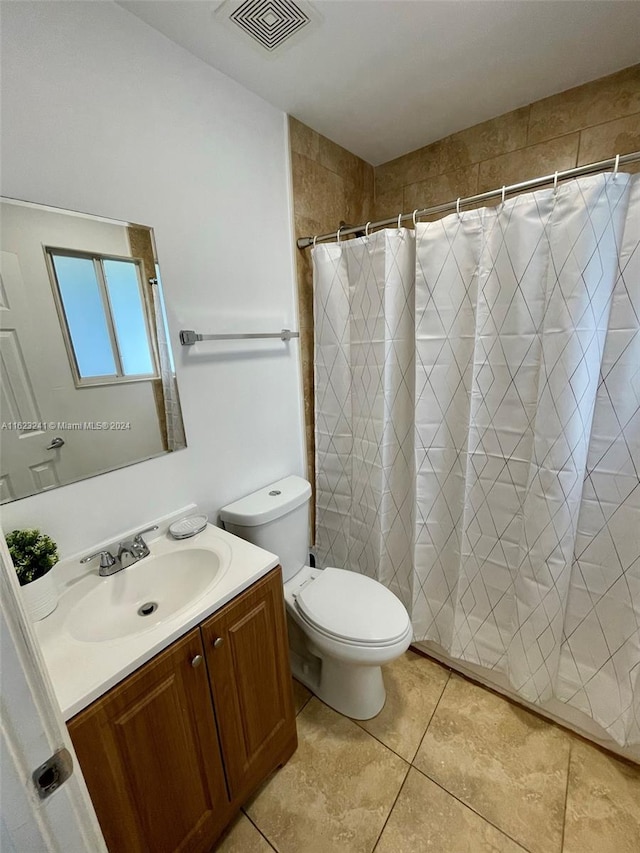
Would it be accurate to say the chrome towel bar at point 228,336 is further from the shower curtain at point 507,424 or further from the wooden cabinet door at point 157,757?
the wooden cabinet door at point 157,757

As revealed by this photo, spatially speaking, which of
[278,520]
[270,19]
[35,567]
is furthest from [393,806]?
[270,19]

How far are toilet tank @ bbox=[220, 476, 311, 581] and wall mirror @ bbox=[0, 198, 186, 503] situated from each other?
38cm

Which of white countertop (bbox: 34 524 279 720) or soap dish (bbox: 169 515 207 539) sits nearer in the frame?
white countertop (bbox: 34 524 279 720)

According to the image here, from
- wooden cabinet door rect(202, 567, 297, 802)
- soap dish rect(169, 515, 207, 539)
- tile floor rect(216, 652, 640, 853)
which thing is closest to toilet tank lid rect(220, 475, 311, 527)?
soap dish rect(169, 515, 207, 539)

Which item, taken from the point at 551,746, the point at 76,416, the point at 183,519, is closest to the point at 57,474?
the point at 76,416

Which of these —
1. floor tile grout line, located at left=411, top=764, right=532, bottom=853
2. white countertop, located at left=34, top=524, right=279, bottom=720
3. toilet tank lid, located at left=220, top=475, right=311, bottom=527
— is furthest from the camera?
toilet tank lid, located at left=220, top=475, right=311, bottom=527

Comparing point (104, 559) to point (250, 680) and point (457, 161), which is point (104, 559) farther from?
point (457, 161)

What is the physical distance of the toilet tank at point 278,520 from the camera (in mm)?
1389

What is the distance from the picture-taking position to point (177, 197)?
1192 mm

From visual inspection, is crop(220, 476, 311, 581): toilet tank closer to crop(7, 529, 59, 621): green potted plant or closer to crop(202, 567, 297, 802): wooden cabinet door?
crop(202, 567, 297, 802): wooden cabinet door

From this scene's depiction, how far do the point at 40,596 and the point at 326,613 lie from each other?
2.88ft

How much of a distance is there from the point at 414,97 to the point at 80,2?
107 centimetres

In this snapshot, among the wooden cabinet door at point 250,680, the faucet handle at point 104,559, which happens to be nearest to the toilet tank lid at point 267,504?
the wooden cabinet door at point 250,680

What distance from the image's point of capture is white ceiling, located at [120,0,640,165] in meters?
1.03
